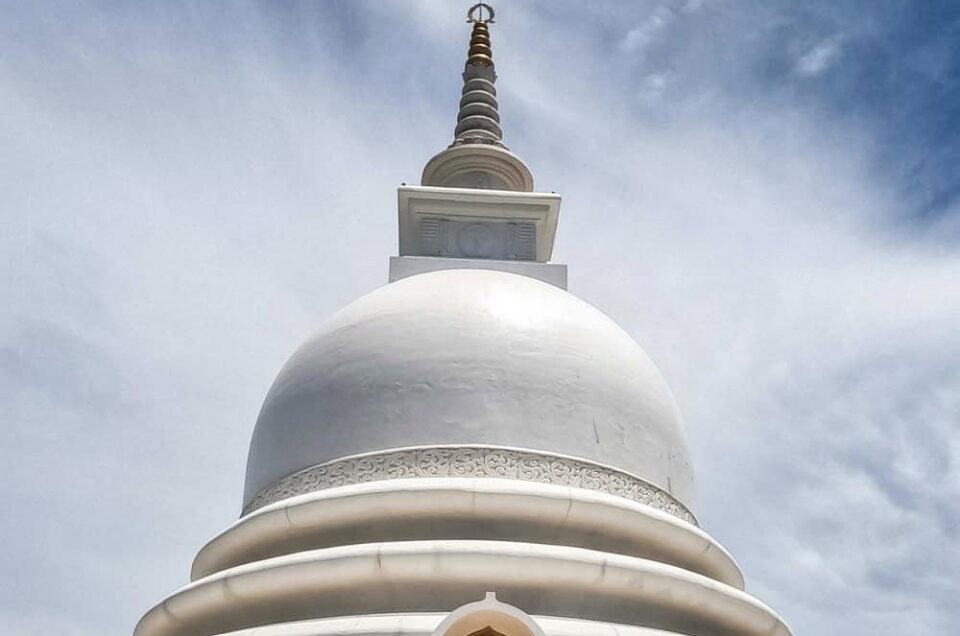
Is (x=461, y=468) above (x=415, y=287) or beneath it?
beneath

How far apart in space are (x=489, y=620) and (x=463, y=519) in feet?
6.43

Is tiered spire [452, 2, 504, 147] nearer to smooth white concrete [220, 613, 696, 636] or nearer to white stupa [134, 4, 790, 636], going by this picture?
white stupa [134, 4, 790, 636]

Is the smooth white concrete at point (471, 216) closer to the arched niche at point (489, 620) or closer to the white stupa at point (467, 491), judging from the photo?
the white stupa at point (467, 491)

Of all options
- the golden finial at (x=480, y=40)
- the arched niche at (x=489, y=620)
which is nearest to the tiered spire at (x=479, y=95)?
the golden finial at (x=480, y=40)

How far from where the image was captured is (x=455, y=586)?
482 inches

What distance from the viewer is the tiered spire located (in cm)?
2131

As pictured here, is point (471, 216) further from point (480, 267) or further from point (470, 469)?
point (470, 469)

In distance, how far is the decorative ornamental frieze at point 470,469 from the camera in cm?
1361

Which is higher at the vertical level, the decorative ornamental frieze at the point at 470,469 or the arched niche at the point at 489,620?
the decorative ornamental frieze at the point at 470,469

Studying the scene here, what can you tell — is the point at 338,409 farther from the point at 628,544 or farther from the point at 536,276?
the point at 536,276

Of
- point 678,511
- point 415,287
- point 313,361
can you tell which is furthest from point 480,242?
point 678,511

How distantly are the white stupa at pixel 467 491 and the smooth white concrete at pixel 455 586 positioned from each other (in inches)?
0.9

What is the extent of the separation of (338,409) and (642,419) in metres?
3.89

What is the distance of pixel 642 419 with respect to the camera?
49.5 feet
